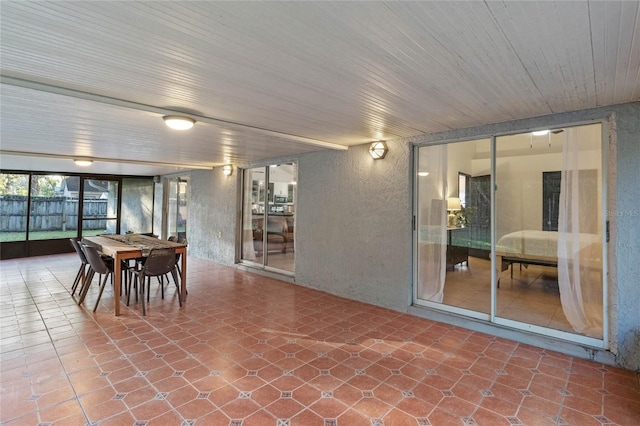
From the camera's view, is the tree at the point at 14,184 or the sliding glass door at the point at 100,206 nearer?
the tree at the point at 14,184

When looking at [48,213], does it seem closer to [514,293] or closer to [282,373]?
[282,373]

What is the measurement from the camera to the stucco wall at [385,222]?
2.75 meters

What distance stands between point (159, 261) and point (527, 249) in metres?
4.77

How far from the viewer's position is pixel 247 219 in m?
6.93

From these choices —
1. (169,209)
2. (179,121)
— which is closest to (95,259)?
(179,121)

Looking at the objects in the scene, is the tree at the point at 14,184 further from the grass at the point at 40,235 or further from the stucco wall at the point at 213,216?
the stucco wall at the point at 213,216

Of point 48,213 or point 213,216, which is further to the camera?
point 48,213

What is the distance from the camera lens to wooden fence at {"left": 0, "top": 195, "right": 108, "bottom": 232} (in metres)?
8.11

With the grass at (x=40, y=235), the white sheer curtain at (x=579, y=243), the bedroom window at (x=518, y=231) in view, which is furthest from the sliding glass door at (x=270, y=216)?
the grass at (x=40, y=235)

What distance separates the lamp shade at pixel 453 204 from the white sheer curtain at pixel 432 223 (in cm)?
5

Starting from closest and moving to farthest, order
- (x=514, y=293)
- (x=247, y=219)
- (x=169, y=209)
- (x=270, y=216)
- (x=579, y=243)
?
(x=579, y=243) < (x=514, y=293) < (x=270, y=216) < (x=247, y=219) < (x=169, y=209)

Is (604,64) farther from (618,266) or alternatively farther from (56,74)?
(56,74)

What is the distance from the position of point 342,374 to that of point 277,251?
13.7 feet

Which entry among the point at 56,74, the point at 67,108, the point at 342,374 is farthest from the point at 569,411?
the point at 67,108
